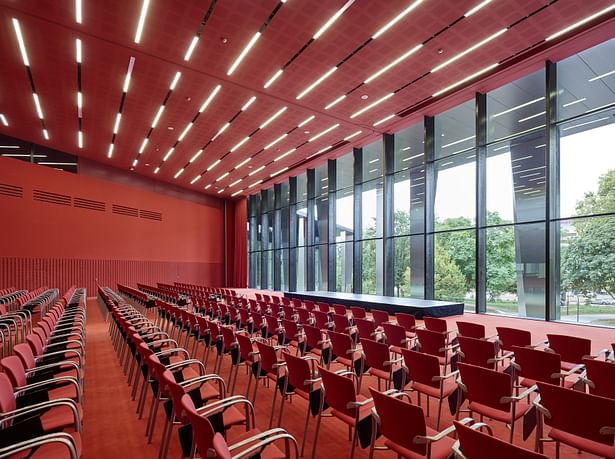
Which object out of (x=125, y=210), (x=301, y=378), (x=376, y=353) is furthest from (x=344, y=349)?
(x=125, y=210)

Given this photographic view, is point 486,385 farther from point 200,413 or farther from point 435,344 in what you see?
point 200,413

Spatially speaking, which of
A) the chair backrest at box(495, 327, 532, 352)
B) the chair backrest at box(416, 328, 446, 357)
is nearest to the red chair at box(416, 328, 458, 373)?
the chair backrest at box(416, 328, 446, 357)

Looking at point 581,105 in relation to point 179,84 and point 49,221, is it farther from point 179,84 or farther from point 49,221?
point 49,221

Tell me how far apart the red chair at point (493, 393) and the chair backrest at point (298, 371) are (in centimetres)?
122

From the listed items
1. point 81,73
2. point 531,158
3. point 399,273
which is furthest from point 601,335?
point 81,73

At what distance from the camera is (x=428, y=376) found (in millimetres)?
3279

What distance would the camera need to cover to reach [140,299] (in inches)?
414

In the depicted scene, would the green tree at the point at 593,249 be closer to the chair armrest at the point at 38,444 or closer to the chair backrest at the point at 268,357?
the chair backrest at the point at 268,357

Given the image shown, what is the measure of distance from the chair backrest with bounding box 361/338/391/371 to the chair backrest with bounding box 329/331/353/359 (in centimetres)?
28

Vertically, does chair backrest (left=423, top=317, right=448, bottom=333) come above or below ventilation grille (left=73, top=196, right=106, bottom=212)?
below

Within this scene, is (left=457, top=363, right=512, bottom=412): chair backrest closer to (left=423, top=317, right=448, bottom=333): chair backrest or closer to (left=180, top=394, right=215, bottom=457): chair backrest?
(left=180, top=394, right=215, bottom=457): chair backrest

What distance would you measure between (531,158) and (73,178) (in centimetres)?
1803

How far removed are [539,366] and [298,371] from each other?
2224 mm

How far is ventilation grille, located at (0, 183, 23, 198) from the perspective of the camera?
14.4 meters
